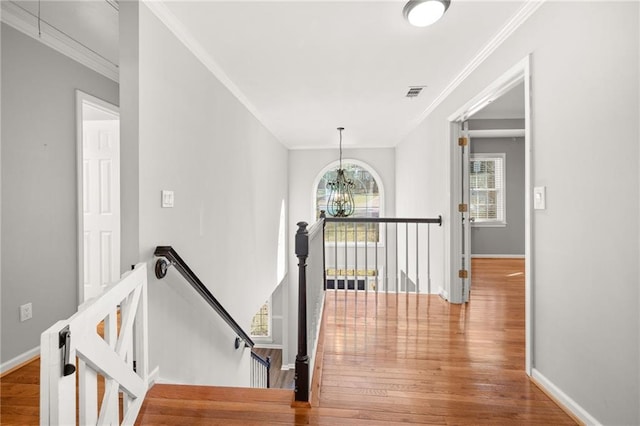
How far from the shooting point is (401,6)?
210cm

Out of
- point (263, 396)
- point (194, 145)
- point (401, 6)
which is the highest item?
point (401, 6)

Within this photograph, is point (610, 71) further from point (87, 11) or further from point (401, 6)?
point (87, 11)

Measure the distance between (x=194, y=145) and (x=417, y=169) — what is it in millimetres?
3666

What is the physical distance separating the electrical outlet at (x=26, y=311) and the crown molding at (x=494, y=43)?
13.7 feet

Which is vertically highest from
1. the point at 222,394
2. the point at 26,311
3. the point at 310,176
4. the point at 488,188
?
the point at 310,176

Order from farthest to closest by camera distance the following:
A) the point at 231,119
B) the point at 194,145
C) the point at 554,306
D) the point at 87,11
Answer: the point at 231,119
the point at 194,145
the point at 87,11
the point at 554,306

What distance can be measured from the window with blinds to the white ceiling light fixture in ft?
16.3

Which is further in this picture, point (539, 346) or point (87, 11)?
point (87, 11)

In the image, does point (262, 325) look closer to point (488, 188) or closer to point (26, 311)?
point (26, 311)

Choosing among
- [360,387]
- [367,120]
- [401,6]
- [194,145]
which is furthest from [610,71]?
[367,120]

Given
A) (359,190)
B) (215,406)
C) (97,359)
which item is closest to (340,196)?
(359,190)

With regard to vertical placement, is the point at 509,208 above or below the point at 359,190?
below

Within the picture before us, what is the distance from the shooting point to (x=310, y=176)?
745 centimetres

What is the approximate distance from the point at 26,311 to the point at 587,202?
3831 mm
